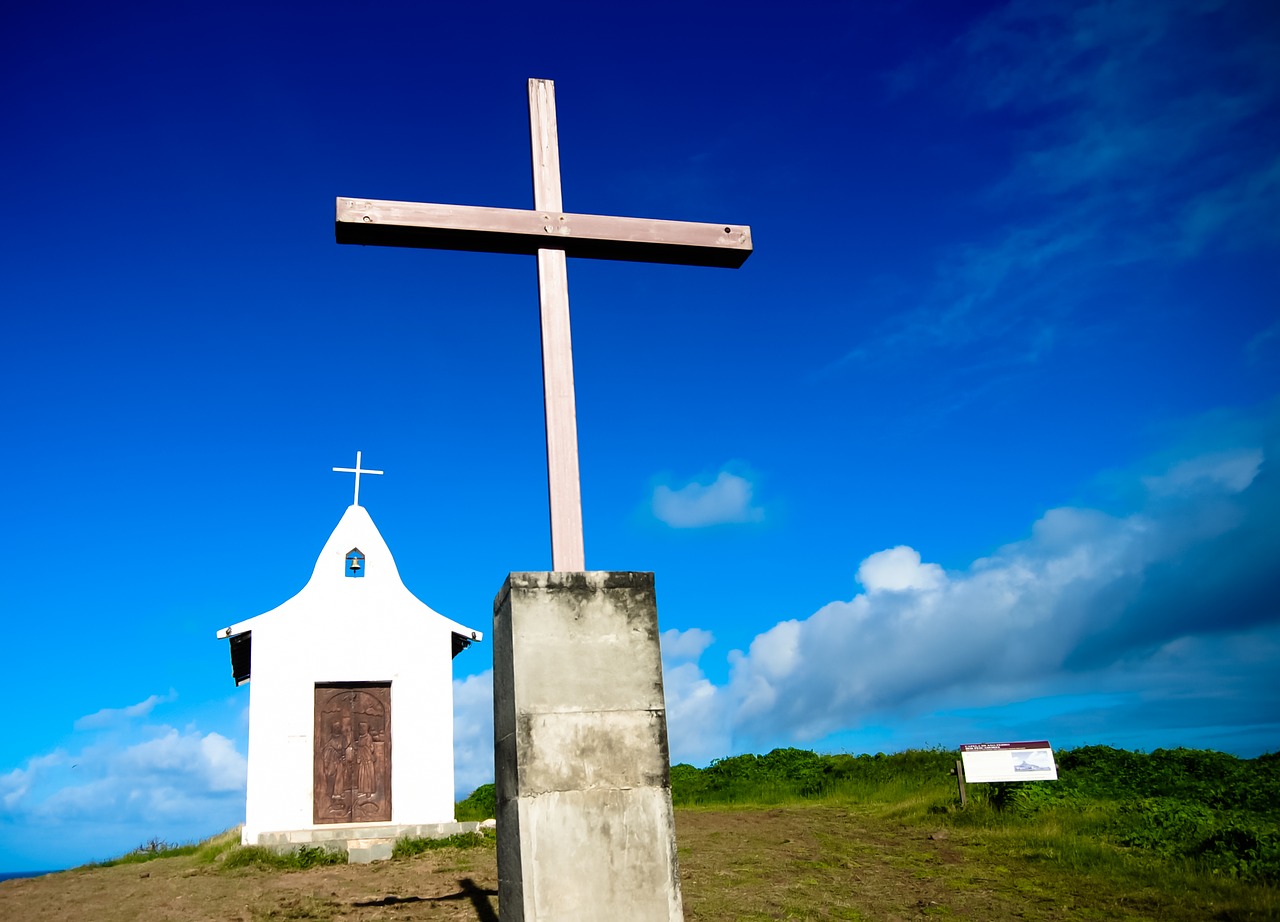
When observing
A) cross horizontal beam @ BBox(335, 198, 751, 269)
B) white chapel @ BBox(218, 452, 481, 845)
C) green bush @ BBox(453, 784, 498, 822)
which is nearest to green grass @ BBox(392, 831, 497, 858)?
white chapel @ BBox(218, 452, 481, 845)

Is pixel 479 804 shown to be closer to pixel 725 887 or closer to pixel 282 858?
pixel 282 858

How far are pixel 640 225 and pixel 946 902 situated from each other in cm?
663

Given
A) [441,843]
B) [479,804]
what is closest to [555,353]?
[441,843]

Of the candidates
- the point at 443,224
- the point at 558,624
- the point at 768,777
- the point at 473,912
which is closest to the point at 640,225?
the point at 443,224

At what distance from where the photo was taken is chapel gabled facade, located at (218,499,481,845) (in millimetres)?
14062

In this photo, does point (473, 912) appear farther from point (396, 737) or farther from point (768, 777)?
point (768, 777)

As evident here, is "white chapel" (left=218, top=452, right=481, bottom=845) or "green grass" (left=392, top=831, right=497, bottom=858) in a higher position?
"white chapel" (left=218, top=452, right=481, bottom=845)

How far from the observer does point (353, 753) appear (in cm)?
1462

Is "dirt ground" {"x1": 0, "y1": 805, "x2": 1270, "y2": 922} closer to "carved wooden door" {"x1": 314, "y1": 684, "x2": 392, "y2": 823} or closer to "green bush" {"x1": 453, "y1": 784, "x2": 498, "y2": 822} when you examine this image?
"carved wooden door" {"x1": 314, "y1": 684, "x2": 392, "y2": 823}

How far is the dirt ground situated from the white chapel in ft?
5.13

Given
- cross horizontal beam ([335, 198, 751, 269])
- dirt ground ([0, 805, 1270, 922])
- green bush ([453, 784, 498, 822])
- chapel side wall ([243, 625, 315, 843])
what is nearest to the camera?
cross horizontal beam ([335, 198, 751, 269])

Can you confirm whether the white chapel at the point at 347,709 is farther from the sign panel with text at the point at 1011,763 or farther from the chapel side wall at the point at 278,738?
the sign panel with text at the point at 1011,763

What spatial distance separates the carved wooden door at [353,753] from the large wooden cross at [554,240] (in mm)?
10582

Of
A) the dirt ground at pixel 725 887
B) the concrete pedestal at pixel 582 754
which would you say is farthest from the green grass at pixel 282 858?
the concrete pedestal at pixel 582 754
